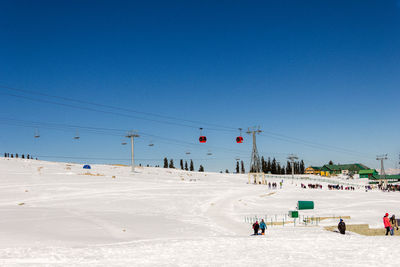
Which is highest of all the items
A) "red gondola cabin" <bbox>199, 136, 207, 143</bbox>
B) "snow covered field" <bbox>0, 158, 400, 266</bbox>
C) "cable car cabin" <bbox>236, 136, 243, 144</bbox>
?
"cable car cabin" <bbox>236, 136, 243, 144</bbox>

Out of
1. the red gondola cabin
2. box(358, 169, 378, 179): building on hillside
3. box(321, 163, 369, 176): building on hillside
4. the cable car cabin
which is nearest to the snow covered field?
the red gondola cabin

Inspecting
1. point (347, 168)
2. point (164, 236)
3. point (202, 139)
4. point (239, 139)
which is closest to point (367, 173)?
point (347, 168)

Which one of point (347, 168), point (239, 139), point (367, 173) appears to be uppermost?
point (239, 139)

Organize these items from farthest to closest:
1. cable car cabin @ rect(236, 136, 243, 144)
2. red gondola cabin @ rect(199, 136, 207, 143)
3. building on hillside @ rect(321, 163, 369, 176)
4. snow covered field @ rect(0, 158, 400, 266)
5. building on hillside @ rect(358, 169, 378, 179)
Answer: building on hillside @ rect(321, 163, 369, 176)
building on hillside @ rect(358, 169, 378, 179)
cable car cabin @ rect(236, 136, 243, 144)
red gondola cabin @ rect(199, 136, 207, 143)
snow covered field @ rect(0, 158, 400, 266)

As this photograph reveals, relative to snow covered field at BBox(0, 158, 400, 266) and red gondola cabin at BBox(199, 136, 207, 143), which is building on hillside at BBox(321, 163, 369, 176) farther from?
snow covered field at BBox(0, 158, 400, 266)

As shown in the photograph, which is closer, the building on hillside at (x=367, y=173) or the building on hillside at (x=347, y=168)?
the building on hillside at (x=367, y=173)

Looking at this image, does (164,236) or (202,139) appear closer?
(164,236)

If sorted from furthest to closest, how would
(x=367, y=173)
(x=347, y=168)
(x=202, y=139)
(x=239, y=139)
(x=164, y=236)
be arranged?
1. (x=347, y=168)
2. (x=367, y=173)
3. (x=239, y=139)
4. (x=202, y=139)
5. (x=164, y=236)

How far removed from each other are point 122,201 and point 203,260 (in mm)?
29696

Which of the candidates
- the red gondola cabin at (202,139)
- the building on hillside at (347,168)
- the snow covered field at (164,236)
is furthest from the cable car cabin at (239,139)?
the building on hillside at (347,168)

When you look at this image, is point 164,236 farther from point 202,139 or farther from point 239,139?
point 239,139

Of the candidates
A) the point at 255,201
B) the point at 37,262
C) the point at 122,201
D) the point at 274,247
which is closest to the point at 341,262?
the point at 274,247

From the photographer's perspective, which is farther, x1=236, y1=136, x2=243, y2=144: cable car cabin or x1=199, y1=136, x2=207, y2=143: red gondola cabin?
x1=236, y1=136, x2=243, y2=144: cable car cabin

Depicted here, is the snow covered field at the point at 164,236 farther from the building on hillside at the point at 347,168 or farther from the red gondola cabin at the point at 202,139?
the building on hillside at the point at 347,168
